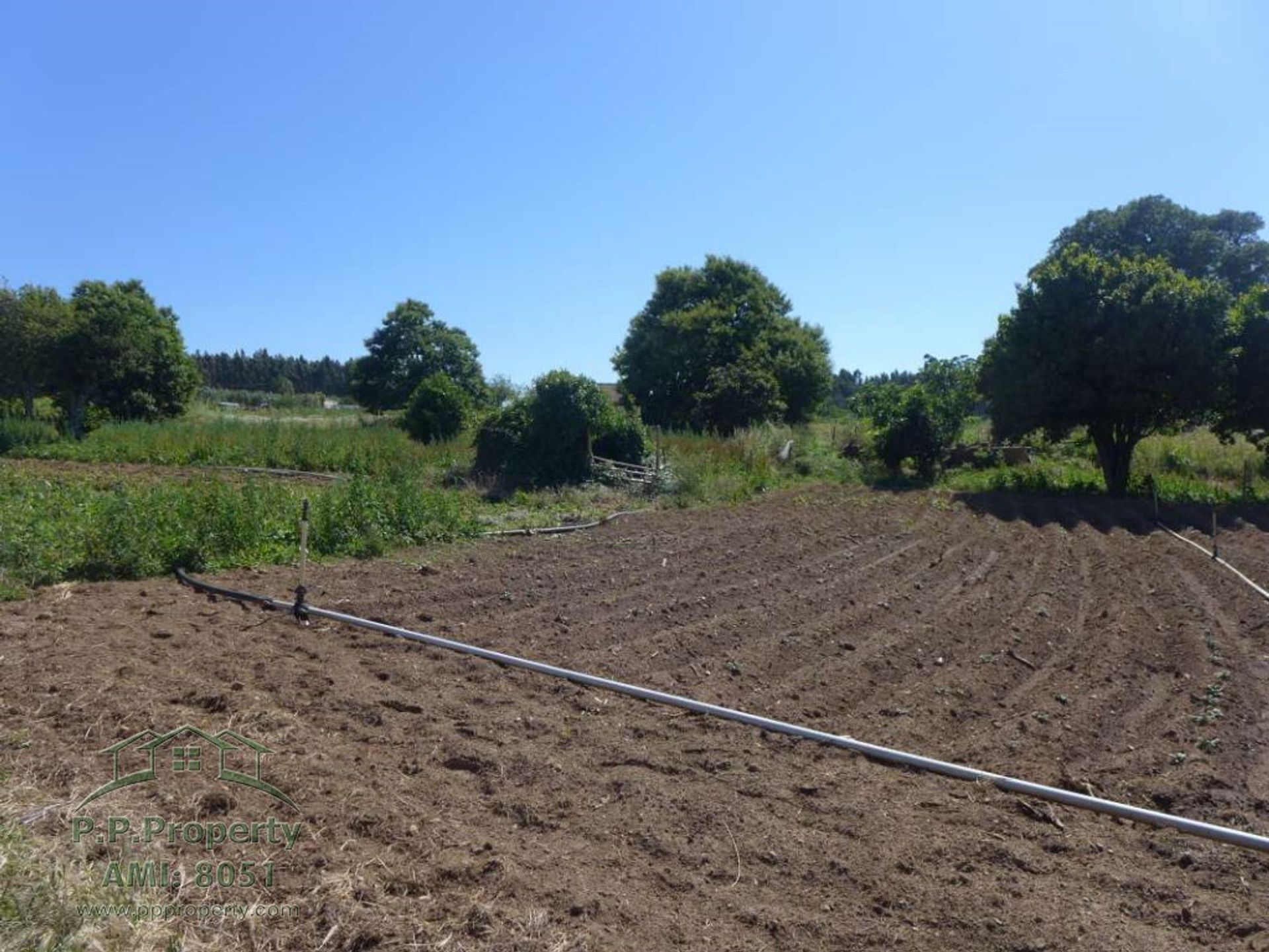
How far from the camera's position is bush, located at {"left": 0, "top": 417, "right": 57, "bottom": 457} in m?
25.3

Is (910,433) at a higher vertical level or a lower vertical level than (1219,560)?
higher

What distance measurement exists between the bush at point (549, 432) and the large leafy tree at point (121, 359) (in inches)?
605

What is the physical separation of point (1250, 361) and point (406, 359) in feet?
124

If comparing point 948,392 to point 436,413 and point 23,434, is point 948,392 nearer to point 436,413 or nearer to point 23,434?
point 436,413

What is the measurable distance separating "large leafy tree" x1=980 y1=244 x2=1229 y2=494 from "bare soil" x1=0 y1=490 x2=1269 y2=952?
9.22m

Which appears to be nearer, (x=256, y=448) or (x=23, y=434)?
(x=256, y=448)

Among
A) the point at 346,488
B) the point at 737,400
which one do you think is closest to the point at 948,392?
the point at 737,400

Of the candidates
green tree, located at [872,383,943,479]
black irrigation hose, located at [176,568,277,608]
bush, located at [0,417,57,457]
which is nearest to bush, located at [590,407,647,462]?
green tree, located at [872,383,943,479]

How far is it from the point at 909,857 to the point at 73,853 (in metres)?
3.22

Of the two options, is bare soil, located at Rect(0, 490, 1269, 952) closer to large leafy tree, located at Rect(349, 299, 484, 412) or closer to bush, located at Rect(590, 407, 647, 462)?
bush, located at Rect(590, 407, 647, 462)

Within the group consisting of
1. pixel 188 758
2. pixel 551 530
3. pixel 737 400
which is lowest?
pixel 188 758

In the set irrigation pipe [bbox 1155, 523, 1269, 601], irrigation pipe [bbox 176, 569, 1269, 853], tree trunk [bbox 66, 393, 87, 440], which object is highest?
tree trunk [bbox 66, 393, 87, 440]

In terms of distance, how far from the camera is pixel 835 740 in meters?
4.70

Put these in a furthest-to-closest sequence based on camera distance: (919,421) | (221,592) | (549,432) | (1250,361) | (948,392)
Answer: (948,392), (919,421), (549,432), (1250,361), (221,592)
